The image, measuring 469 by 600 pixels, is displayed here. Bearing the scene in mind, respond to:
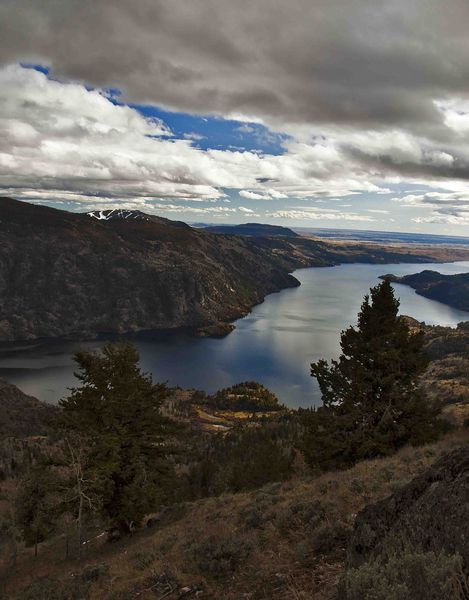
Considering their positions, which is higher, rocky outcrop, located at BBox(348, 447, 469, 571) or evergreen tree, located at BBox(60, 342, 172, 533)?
rocky outcrop, located at BBox(348, 447, 469, 571)

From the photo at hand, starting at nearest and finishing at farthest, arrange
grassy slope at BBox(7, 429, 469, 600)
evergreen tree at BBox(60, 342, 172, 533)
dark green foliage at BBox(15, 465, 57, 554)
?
grassy slope at BBox(7, 429, 469, 600), evergreen tree at BBox(60, 342, 172, 533), dark green foliage at BBox(15, 465, 57, 554)

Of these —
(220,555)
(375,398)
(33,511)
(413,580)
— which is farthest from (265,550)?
(33,511)

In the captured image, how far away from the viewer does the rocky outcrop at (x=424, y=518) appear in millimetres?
7879

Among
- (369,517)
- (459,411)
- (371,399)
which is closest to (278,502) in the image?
(369,517)

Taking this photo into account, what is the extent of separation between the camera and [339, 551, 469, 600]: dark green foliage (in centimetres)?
651

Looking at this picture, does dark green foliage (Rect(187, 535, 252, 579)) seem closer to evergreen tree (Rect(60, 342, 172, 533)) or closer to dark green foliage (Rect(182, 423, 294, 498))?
evergreen tree (Rect(60, 342, 172, 533))

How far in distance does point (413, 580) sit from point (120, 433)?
2533 cm

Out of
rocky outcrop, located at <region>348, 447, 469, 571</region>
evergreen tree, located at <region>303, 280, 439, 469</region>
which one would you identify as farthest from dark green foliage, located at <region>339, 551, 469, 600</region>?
evergreen tree, located at <region>303, 280, 439, 469</region>

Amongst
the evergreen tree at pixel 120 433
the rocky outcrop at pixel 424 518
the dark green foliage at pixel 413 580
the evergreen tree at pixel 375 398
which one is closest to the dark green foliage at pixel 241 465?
the evergreen tree at pixel 120 433

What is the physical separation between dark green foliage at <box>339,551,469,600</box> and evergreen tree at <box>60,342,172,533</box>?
860 inches

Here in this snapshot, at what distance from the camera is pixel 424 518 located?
876 cm

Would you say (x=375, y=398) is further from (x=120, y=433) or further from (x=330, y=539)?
(x=330, y=539)

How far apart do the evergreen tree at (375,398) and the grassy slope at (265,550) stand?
21.5ft

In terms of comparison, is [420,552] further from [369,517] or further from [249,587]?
[249,587]
